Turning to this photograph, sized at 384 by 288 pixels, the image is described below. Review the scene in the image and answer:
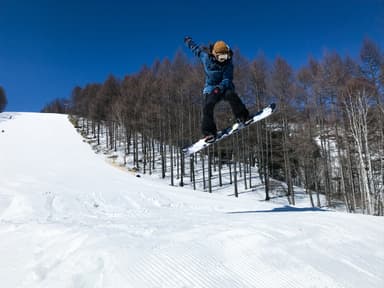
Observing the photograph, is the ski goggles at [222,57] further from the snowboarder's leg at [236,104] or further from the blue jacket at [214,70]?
the snowboarder's leg at [236,104]

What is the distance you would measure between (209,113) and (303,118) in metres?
16.8

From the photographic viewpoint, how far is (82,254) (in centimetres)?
301

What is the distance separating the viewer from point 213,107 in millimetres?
4305

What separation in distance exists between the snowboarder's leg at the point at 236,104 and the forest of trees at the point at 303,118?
437 inches

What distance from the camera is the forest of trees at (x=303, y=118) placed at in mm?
14562

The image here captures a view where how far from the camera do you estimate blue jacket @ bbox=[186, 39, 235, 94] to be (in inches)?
163

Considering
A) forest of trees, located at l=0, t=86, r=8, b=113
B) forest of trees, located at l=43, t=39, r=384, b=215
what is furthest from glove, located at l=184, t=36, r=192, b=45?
forest of trees, located at l=0, t=86, r=8, b=113

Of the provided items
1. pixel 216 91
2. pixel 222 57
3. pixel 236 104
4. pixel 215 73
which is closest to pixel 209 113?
pixel 216 91

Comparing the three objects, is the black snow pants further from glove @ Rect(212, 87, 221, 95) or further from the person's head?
the person's head

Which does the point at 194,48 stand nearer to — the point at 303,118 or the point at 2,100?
the point at 303,118

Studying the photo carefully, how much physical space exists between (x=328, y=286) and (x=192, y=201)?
8.40 meters

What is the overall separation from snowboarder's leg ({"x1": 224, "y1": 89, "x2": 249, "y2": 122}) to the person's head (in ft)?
2.00

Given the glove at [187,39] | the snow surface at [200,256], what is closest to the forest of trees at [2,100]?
the snow surface at [200,256]

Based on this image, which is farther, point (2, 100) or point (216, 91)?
point (2, 100)
